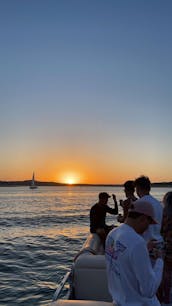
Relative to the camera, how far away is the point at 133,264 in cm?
320

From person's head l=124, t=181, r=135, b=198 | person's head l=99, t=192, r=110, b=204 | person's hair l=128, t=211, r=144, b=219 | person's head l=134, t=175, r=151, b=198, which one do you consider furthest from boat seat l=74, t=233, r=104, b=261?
person's hair l=128, t=211, r=144, b=219

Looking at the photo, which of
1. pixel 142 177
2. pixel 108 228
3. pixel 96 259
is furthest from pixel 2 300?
pixel 142 177

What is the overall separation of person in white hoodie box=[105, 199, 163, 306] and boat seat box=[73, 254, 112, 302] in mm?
2335

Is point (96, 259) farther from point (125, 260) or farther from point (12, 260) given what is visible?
point (12, 260)

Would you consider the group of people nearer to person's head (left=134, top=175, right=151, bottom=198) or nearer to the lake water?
person's head (left=134, top=175, right=151, bottom=198)

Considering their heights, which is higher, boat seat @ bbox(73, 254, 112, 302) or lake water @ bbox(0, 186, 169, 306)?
boat seat @ bbox(73, 254, 112, 302)

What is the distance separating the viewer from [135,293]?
10.9 feet

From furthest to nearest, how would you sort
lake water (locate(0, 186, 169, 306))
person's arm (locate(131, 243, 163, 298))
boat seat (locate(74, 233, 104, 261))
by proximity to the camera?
1. lake water (locate(0, 186, 169, 306))
2. boat seat (locate(74, 233, 104, 261))
3. person's arm (locate(131, 243, 163, 298))

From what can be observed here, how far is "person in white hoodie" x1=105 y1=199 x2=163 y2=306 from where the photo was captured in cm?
319

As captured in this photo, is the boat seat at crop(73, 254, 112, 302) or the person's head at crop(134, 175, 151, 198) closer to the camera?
the person's head at crop(134, 175, 151, 198)

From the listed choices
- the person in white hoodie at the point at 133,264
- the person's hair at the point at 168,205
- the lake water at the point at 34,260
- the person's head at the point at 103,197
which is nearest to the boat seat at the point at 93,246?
the person's head at the point at 103,197

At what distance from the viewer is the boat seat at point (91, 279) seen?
19.0ft

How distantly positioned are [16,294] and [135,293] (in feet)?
21.8

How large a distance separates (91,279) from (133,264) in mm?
2875
